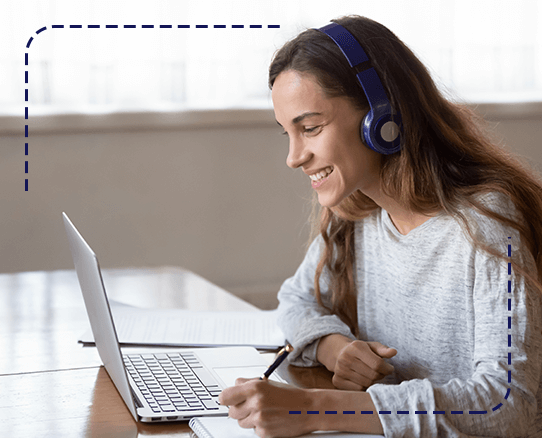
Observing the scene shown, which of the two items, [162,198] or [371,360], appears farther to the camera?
[162,198]

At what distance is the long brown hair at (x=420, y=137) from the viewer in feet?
3.10

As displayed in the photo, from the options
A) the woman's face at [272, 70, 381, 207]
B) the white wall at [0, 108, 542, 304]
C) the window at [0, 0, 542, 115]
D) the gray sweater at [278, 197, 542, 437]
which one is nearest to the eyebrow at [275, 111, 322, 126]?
the woman's face at [272, 70, 381, 207]

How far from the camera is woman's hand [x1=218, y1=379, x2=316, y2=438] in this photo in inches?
29.7

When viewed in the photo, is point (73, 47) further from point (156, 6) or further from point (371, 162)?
point (371, 162)

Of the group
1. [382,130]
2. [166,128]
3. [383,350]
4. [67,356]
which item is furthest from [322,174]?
[166,128]

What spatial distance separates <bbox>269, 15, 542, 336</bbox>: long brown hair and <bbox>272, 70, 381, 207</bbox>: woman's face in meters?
0.02

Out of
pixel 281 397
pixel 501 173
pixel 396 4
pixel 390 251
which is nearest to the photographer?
pixel 281 397

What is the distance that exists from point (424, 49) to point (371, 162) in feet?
6.99

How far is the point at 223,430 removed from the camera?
0.77m

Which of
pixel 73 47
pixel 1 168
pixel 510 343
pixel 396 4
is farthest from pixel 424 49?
pixel 510 343

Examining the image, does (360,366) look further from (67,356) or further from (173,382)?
(67,356)

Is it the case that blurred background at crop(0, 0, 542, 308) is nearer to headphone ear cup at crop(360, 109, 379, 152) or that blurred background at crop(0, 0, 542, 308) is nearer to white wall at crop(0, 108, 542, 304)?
white wall at crop(0, 108, 542, 304)

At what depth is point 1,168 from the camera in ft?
8.30

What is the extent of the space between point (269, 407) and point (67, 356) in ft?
1.46
